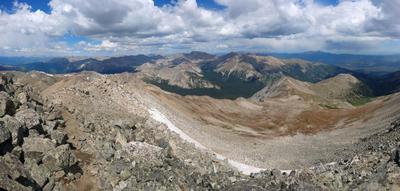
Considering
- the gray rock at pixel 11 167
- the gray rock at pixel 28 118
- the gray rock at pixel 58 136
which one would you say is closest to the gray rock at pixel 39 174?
the gray rock at pixel 11 167

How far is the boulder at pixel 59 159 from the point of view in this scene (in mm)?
29906

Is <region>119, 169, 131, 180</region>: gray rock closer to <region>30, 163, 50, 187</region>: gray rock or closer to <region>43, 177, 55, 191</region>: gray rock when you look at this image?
<region>43, 177, 55, 191</region>: gray rock

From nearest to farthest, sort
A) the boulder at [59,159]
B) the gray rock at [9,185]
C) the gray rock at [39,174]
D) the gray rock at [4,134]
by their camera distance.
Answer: the gray rock at [9,185], the gray rock at [4,134], the gray rock at [39,174], the boulder at [59,159]

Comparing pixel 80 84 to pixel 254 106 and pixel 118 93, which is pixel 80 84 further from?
pixel 254 106

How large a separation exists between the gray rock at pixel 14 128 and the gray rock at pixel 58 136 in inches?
141

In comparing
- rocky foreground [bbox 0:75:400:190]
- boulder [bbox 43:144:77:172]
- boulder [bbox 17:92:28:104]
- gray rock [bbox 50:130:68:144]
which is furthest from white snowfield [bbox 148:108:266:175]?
boulder [bbox 43:144:77:172]

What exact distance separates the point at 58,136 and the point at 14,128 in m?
4.92

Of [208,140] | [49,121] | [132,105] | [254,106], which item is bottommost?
[254,106]

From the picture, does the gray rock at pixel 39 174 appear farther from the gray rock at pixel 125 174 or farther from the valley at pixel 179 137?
the gray rock at pixel 125 174

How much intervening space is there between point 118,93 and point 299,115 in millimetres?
88531

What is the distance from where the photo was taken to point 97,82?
73625 millimetres

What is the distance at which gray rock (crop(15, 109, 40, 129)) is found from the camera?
32.6m

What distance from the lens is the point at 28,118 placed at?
3303cm

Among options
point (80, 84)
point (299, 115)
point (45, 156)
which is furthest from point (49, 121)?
point (299, 115)
